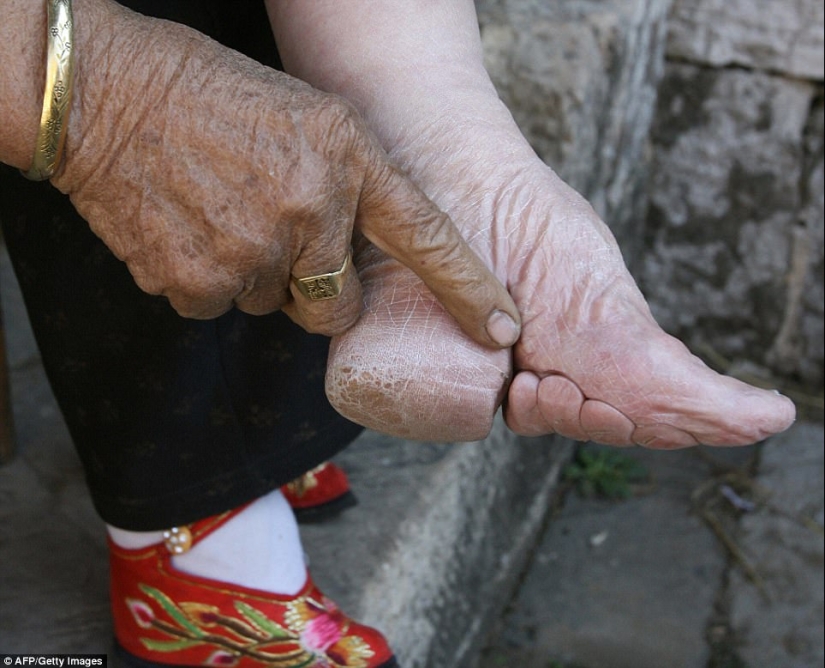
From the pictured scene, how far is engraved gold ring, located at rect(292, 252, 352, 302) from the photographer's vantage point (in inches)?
29.4

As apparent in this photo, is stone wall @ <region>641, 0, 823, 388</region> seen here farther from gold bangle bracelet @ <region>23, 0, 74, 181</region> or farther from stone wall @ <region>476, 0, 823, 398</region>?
gold bangle bracelet @ <region>23, 0, 74, 181</region>

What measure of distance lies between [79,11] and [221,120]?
0.42 ft

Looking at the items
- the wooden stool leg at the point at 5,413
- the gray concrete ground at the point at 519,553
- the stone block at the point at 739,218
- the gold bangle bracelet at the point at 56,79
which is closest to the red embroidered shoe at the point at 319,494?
the gray concrete ground at the point at 519,553

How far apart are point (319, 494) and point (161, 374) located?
41 centimetres

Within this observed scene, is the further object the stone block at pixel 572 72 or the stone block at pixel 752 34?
the stone block at pixel 752 34

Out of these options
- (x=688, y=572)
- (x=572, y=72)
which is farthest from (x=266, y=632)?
(x=572, y=72)

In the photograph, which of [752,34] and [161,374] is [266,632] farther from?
[752,34]

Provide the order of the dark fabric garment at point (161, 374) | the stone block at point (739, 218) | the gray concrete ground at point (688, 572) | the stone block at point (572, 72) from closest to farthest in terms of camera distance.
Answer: the dark fabric garment at point (161, 374), the gray concrete ground at point (688, 572), the stone block at point (572, 72), the stone block at point (739, 218)

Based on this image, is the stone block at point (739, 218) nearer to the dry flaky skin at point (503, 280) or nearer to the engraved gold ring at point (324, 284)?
the dry flaky skin at point (503, 280)

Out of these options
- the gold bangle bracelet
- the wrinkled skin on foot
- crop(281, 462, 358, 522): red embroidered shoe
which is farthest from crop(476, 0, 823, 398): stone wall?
the gold bangle bracelet

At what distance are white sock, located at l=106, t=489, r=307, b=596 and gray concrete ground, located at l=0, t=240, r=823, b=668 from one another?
157 millimetres

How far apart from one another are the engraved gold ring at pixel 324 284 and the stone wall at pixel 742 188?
1.36 meters

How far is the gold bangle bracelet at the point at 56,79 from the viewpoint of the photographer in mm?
665

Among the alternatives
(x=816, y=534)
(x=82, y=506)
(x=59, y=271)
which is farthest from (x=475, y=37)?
(x=816, y=534)
